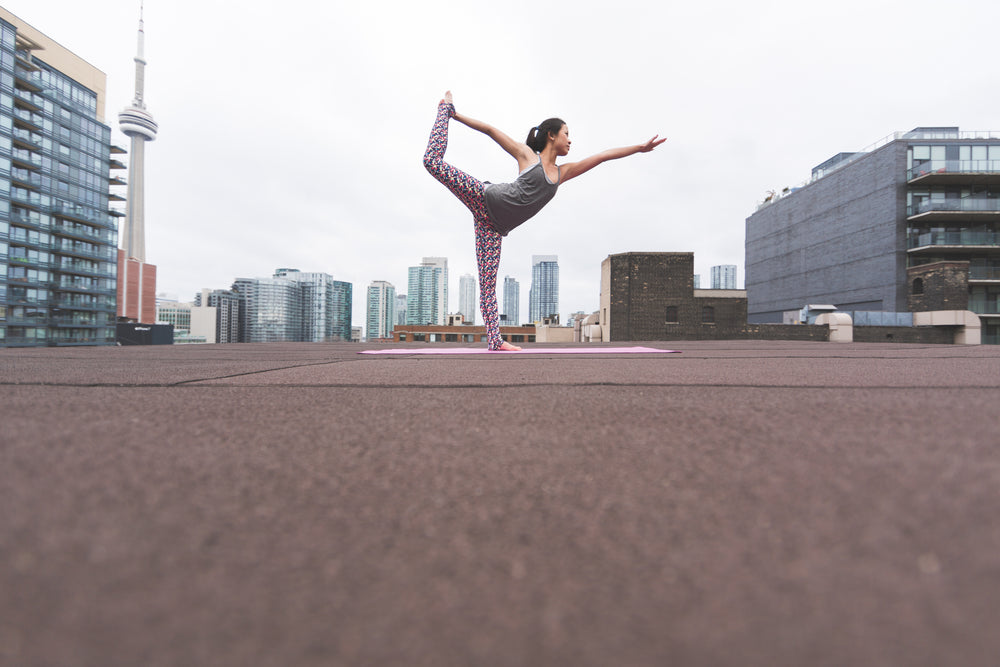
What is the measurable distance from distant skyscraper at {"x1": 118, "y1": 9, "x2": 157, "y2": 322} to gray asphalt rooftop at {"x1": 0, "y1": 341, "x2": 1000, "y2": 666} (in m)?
77.0

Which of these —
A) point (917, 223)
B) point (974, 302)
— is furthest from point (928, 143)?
point (974, 302)

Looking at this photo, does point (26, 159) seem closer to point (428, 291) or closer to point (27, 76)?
point (27, 76)

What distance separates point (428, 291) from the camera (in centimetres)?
10519

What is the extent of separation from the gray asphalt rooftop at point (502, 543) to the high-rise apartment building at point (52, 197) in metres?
45.7

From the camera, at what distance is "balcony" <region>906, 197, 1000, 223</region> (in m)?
22.9

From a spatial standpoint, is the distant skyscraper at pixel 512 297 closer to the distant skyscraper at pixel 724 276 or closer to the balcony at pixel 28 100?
the distant skyscraper at pixel 724 276

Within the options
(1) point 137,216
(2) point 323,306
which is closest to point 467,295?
(2) point 323,306

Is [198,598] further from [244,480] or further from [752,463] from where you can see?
[752,463]

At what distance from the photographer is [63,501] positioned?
0.51m

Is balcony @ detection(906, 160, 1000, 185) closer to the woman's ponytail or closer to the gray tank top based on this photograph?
the woman's ponytail

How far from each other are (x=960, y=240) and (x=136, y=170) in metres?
97.7

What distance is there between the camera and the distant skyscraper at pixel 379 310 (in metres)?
110

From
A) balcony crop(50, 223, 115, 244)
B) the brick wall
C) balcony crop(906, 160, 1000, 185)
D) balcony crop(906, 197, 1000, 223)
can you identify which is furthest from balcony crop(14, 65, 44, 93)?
balcony crop(906, 197, 1000, 223)

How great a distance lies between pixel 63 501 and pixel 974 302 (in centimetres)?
3331
